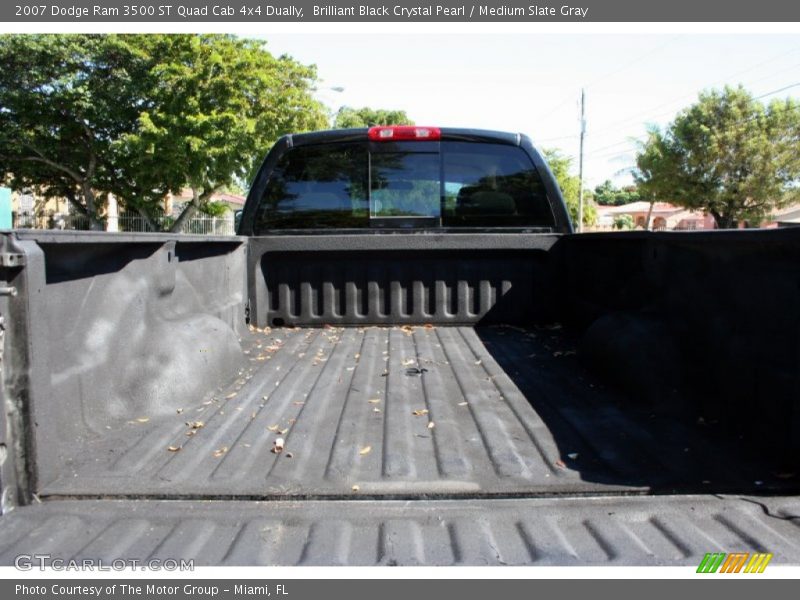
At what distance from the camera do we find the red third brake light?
4.36 meters

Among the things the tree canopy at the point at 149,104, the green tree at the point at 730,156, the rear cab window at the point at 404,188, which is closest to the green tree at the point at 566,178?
the green tree at the point at 730,156

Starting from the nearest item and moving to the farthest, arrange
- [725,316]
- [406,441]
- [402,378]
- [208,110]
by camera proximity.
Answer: [406,441]
[725,316]
[402,378]
[208,110]

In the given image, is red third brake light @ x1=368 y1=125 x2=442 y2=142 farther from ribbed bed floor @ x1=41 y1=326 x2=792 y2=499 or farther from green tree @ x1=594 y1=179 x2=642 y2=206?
green tree @ x1=594 y1=179 x2=642 y2=206

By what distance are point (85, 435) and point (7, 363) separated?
0.61 meters

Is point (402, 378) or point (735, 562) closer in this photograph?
point (735, 562)

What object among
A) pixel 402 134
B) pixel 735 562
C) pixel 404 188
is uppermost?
pixel 402 134

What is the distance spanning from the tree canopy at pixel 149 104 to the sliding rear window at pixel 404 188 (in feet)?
68.4

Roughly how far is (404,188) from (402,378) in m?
1.78

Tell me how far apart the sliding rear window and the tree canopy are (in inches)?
821

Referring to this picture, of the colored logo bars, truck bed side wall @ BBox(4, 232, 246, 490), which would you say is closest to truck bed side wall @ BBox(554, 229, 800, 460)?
the colored logo bars

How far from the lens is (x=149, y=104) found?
25219 millimetres

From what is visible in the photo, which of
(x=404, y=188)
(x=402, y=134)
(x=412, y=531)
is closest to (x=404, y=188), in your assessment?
(x=404, y=188)

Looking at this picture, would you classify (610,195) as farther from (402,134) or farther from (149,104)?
(402,134)

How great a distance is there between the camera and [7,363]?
5.77 ft
